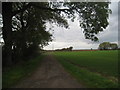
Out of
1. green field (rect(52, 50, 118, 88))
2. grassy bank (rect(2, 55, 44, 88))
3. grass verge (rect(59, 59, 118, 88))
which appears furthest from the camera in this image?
grassy bank (rect(2, 55, 44, 88))

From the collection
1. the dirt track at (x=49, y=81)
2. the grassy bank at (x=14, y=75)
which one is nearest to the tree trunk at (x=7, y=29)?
the grassy bank at (x=14, y=75)

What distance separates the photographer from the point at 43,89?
7633mm

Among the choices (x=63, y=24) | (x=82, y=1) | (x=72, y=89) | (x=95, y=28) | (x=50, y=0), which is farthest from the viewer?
(x=63, y=24)

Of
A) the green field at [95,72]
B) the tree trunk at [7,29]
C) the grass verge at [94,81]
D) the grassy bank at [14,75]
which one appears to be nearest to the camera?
the grass verge at [94,81]

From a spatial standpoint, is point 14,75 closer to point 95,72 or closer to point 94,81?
point 94,81

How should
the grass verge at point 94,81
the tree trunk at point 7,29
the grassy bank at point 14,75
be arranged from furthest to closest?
the tree trunk at point 7,29 < the grassy bank at point 14,75 < the grass verge at point 94,81

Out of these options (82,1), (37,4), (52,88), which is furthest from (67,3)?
(52,88)

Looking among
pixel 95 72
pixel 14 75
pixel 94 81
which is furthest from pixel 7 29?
pixel 94 81

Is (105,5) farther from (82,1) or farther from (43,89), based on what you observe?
(43,89)

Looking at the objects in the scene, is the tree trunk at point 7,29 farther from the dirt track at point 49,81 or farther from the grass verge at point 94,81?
the grass verge at point 94,81

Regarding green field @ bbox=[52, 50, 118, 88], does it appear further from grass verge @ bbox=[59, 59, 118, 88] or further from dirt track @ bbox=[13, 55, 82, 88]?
→ dirt track @ bbox=[13, 55, 82, 88]

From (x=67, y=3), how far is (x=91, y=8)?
3.05 metres

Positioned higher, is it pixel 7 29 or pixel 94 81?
pixel 7 29

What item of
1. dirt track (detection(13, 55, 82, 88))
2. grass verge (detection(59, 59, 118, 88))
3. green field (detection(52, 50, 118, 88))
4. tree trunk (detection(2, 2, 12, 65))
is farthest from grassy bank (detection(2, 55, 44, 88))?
grass verge (detection(59, 59, 118, 88))
